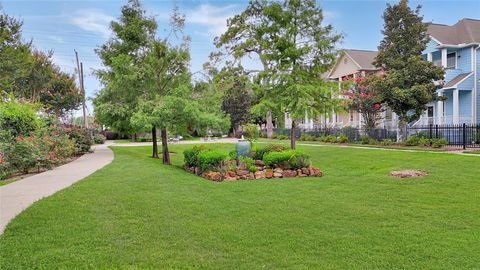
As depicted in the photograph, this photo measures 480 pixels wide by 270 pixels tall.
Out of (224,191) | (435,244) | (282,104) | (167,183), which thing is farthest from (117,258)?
(282,104)

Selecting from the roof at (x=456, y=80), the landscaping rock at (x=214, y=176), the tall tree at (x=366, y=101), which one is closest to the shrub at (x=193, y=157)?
the landscaping rock at (x=214, y=176)

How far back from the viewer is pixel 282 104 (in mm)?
15609

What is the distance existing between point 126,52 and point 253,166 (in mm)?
9663

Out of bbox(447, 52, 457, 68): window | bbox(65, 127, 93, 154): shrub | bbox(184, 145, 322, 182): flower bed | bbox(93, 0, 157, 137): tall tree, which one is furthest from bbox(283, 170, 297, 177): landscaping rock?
bbox(447, 52, 457, 68): window

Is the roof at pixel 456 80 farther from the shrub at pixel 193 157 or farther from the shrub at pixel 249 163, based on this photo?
the shrub at pixel 193 157

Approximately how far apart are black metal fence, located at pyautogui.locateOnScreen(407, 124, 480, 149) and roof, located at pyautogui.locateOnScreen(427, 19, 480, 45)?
20.9ft

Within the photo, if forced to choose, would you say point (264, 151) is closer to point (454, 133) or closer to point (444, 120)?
point (454, 133)

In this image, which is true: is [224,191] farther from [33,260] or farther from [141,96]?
[141,96]

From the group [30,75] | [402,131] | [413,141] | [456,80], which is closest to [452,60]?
[456,80]

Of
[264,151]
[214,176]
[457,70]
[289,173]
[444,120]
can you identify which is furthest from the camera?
[457,70]

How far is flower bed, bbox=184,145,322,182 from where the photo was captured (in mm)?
11156

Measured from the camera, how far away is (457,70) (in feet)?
81.9

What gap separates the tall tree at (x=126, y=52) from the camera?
1680cm

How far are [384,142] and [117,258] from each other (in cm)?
2139
